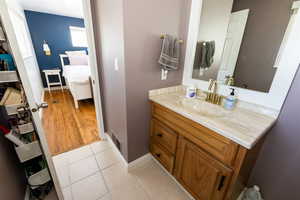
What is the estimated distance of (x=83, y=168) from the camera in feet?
5.39

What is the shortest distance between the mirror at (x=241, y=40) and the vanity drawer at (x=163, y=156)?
3.13ft

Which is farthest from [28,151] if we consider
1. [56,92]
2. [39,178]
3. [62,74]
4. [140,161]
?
[62,74]

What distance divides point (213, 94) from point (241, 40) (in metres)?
0.54

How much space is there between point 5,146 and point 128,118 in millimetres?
1016

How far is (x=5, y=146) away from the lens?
1049 millimetres

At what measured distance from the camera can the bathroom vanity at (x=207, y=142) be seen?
0.85 metres

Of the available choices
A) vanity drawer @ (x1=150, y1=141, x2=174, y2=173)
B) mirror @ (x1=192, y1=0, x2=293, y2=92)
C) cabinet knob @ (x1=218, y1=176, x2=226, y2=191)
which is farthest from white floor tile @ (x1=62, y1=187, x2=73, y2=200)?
mirror @ (x1=192, y1=0, x2=293, y2=92)

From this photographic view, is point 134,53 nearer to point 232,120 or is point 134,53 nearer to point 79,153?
point 232,120

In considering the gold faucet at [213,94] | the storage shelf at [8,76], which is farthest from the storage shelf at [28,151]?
the gold faucet at [213,94]

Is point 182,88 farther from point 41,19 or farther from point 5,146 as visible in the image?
point 41,19

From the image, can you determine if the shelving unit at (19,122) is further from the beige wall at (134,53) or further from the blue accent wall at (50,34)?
the blue accent wall at (50,34)

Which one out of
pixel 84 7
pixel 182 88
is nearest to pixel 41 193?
pixel 182 88

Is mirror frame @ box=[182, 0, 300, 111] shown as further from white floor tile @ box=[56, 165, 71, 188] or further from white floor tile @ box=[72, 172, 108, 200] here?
white floor tile @ box=[56, 165, 71, 188]

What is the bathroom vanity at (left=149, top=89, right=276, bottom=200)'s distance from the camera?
852 mm
